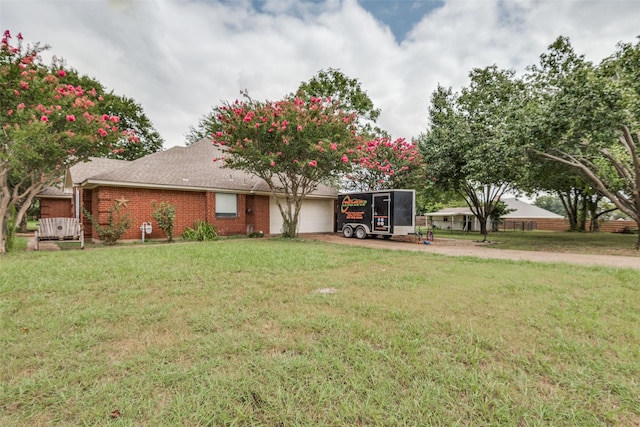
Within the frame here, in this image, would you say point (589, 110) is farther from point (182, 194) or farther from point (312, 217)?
point (182, 194)

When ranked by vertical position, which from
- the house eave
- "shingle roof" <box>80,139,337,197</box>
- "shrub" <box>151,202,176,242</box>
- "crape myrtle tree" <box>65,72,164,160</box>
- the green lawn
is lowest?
the green lawn

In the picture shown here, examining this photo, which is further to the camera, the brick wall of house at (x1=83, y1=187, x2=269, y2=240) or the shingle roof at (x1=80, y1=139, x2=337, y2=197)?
the shingle roof at (x1=80, y1=139, x2=337, y2=197)

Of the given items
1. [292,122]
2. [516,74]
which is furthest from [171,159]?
[516,74]

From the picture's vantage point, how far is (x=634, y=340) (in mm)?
2861

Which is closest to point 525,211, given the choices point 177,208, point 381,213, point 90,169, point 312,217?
point 312,217

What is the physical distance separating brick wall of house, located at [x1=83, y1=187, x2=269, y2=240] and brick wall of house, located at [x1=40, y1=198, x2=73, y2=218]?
6.33 m

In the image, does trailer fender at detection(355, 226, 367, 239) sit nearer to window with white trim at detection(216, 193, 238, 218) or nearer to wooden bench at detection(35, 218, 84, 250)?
window with white trim at detection(216, 193, 238, 218)

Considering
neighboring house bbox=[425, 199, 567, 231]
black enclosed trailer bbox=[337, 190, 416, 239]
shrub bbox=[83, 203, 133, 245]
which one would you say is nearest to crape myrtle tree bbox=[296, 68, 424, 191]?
black enclosed trailer bbox=[337, 190, 416, 239]

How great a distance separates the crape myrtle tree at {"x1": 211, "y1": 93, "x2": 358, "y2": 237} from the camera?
1047 centimetres

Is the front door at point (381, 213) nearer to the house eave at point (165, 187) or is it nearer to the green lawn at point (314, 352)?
the house eave at point (165, 187)

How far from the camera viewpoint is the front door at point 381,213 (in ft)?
42.4

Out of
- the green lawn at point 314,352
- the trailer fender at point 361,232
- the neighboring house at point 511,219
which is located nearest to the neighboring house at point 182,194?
the trailer fender at point 361,232

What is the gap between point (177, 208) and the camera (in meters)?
12.8

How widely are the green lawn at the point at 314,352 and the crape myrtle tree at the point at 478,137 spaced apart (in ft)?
23.1
